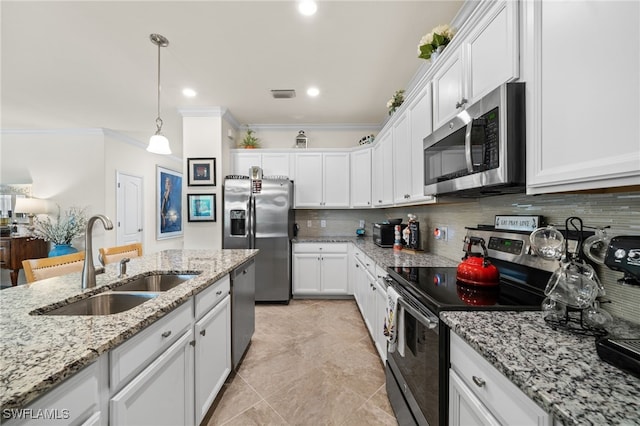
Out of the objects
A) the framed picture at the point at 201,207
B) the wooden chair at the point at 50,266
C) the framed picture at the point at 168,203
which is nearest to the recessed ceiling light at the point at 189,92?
the framed picture at the point at 201,207

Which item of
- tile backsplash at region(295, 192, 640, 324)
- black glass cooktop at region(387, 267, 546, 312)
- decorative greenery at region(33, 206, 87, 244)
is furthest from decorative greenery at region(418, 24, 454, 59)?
decorative greenery at region(33, 206, 87, 244)

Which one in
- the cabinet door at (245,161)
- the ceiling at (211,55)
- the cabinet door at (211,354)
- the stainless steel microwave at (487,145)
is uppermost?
the ceiling at (211,55)

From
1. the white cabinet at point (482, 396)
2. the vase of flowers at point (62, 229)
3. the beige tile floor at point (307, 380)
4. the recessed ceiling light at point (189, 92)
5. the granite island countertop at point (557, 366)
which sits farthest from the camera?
the vase of flowers at point (62, 229)

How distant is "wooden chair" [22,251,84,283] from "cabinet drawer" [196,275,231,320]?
1.00 m

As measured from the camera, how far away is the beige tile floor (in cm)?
170

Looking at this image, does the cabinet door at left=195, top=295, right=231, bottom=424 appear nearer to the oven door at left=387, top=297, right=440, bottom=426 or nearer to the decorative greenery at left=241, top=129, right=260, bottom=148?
the oven door at left=387, top=297, right=440, bottom=426

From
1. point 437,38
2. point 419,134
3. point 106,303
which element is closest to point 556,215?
point 419,134

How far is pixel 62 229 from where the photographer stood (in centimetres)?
444

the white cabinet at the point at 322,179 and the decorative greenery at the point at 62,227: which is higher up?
the white cabinet at the point at 322,179

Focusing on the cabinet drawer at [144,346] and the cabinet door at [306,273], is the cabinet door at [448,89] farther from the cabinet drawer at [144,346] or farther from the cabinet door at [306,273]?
the cabinet door at [306,273]

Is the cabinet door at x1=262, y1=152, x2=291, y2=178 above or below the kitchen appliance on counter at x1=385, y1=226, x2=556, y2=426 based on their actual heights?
above

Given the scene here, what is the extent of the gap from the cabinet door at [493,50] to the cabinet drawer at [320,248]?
8.84ft

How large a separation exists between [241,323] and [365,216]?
108 inches

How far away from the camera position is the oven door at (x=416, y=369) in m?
1.11
